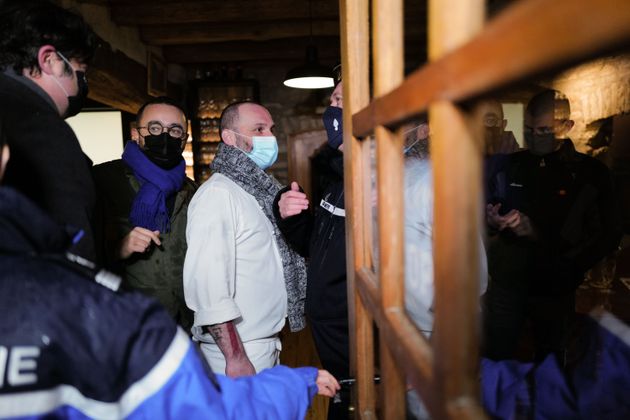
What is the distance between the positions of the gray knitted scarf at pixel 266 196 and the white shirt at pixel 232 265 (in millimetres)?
25

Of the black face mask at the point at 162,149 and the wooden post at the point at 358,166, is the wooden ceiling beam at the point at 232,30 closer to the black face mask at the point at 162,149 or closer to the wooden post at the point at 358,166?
the black face mask at the point at 162,149

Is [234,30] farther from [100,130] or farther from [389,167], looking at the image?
[389,167]

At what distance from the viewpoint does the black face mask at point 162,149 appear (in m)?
2.02

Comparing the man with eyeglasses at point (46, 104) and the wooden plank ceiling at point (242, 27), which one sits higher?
the wooden plank ceiling at point (242, 27)

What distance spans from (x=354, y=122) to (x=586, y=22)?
639 mm

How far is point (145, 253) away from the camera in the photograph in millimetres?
1816

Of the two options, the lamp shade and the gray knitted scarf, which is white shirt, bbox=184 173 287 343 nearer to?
the gray knitted scarf

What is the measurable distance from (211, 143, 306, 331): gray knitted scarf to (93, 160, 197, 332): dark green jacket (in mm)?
407

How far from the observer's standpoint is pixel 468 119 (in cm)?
34

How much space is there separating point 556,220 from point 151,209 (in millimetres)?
1833

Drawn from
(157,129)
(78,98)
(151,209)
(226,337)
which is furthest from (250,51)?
(226,337)

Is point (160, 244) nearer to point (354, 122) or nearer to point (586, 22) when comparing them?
point (354, 122)

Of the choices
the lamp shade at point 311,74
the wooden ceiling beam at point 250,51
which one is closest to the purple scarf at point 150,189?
the lamp shade at point 311,74

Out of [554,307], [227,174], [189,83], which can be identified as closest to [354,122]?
[227,174]
